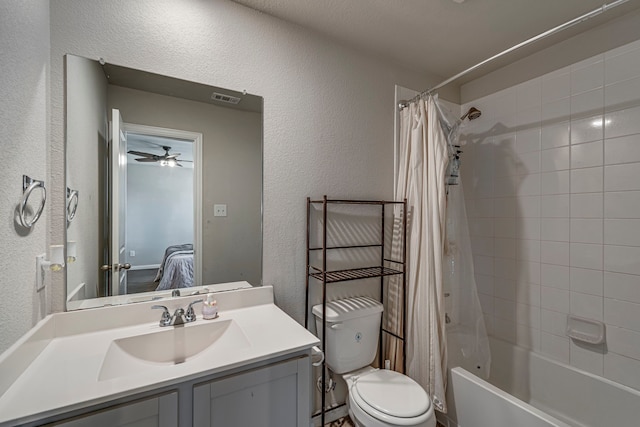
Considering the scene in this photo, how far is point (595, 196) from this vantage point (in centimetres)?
165

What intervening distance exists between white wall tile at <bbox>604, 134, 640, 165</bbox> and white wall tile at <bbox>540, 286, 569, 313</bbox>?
0.82 meters

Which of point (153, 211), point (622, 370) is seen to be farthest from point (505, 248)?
point (153, 211)

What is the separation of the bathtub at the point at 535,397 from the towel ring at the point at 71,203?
2.05 meters

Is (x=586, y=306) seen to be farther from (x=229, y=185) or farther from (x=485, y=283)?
(x=229, y=185)

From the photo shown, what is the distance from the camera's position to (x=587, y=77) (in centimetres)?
169

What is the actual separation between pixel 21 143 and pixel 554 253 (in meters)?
2.69

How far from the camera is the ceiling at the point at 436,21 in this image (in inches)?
58.0

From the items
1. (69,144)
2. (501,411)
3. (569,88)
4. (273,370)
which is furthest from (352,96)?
(501,411)

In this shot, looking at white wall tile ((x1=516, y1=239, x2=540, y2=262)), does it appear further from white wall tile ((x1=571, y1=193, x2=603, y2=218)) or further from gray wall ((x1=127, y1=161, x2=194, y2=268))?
gray wall ((x1=127, y1=161, x2=194, y2=268))

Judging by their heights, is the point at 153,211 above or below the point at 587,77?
below

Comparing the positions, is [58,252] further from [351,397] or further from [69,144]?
[351,397]

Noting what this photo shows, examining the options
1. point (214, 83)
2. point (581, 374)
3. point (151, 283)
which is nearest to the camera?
point (151, 283)

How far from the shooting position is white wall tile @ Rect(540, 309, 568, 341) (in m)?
1.77

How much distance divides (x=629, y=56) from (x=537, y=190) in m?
0.82
